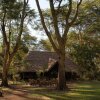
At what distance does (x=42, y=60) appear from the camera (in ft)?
172

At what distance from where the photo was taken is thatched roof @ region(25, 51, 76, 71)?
1951 inches

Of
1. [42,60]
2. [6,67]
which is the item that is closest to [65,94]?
[6,67]

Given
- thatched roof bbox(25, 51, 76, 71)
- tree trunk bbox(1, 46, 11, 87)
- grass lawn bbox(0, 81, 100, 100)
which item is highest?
thatched roof bbox(25, 51, 76, 71)

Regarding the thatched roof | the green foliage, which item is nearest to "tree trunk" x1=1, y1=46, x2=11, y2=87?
the thatched roof

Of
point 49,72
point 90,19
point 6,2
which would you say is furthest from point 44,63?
point 6,2

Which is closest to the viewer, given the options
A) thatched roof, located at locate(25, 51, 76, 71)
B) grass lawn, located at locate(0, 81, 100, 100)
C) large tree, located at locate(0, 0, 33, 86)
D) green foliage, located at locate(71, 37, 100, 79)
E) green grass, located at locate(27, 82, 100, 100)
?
green grass, located at locate(27, 82, 100, 100)

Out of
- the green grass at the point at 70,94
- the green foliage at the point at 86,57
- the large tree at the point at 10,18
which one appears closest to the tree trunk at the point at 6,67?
the large tree at the point at 10,18

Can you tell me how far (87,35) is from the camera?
61.2 metres

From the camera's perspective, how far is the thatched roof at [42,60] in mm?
49544

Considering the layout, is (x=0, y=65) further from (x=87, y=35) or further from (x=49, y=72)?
(x=87, y=35)

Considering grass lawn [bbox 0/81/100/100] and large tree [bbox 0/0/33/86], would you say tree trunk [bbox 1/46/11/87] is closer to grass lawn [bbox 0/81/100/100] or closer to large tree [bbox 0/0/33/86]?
large tree [bbox 0/0/33/86]

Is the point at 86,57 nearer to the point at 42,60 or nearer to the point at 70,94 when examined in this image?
the point at 42,60

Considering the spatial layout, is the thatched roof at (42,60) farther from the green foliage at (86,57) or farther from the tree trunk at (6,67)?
the tree trunk at (6,67)

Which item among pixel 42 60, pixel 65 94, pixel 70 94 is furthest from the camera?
pixel 42 60
